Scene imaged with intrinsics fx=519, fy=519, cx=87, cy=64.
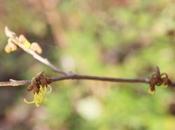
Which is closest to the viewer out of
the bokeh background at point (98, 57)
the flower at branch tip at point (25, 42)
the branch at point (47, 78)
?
the branch at point (47, 78)

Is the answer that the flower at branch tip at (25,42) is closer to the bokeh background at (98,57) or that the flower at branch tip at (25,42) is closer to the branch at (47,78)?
the branch at (47,78)

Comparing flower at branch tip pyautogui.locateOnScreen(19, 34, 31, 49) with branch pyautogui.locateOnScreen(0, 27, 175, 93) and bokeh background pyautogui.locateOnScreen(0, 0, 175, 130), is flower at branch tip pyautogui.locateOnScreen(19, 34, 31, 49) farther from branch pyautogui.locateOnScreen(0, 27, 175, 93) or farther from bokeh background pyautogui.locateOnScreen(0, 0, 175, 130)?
bokeh background pyautogui.locateOnScreen(0, 0, 175, 130)

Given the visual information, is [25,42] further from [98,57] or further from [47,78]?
[98,57]

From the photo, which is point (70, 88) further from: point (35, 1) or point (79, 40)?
point (35, 1)

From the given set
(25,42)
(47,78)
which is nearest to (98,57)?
(25,42)

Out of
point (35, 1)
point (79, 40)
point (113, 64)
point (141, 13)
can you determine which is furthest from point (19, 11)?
point (141, 13)

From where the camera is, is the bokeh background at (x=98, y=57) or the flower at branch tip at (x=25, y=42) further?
the bokeh background at (x=98, y=57)

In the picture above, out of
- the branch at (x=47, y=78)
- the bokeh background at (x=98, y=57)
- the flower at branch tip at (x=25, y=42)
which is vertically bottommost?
the branch at (x=47, y=78)

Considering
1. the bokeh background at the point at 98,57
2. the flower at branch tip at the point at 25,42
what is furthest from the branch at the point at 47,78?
the bokeh background at the point at 98,57
